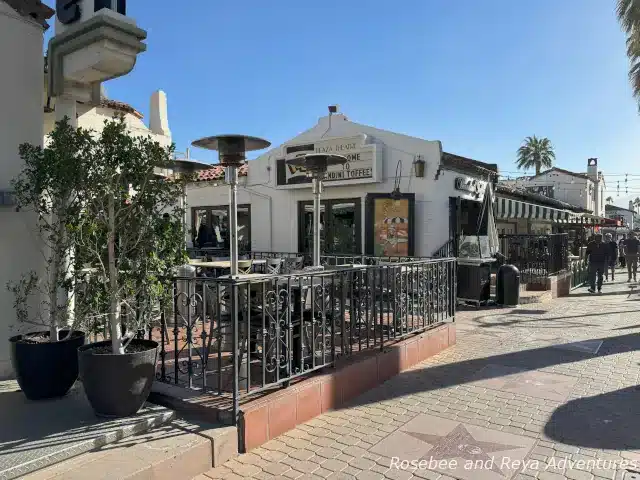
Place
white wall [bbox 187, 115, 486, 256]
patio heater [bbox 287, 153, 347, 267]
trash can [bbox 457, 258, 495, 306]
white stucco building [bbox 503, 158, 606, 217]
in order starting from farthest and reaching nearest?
white stucco building [bbox 503, 158, 606, 217] → white wall [bbox 187, 115, 486, 256] → trash can [bbox 457, 258, 495, 306] → patio heater [bbox 287, 153, 347, 267]

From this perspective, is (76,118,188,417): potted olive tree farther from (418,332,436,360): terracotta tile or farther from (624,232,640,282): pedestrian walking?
(624,232,640,282): pedestrian walking

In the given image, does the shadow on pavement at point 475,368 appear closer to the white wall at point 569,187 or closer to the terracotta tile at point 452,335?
the terracotta tile at point 452,335

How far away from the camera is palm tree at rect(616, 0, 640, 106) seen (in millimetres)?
12908

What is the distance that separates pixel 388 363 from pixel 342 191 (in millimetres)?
7409

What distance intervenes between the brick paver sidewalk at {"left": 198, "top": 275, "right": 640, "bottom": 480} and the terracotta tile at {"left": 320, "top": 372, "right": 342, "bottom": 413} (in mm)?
95

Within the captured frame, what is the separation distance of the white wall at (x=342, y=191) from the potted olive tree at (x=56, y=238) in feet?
27.3

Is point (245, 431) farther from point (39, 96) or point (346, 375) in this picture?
point (39, 96)

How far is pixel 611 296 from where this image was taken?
1241cm

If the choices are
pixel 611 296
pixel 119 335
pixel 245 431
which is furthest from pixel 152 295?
pixel 611 296

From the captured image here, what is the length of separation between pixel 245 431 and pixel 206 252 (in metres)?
8.22

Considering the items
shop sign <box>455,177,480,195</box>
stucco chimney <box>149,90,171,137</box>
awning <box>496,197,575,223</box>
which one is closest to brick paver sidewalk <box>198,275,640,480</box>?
shop sign <box>455,177,480,195</box>

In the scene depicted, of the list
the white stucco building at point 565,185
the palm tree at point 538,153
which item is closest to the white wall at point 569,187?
the white stucco building at point 565,185

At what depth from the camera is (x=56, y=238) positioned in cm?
391

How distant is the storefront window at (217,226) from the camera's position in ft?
45.3
